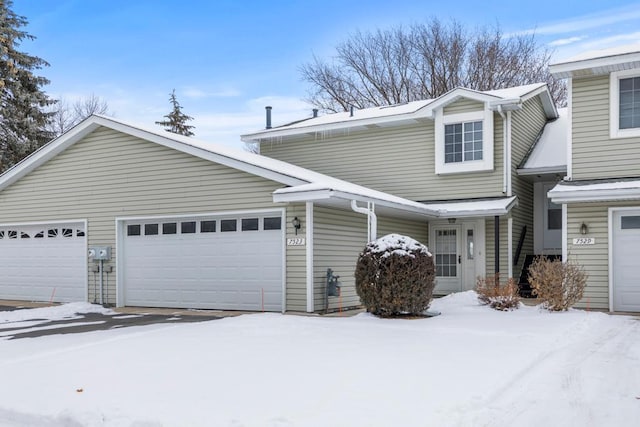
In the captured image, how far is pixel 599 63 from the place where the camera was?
12391 millimetres

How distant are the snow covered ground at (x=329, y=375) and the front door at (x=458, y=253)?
598 cm

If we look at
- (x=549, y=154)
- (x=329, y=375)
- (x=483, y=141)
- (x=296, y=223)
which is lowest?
(x=329, y=375)

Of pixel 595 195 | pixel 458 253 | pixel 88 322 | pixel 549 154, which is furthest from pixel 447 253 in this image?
pixel 88 322

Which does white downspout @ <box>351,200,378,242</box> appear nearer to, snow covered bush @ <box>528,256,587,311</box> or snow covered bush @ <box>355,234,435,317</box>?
snow covered bush @ <box>355,234,435,317</box>

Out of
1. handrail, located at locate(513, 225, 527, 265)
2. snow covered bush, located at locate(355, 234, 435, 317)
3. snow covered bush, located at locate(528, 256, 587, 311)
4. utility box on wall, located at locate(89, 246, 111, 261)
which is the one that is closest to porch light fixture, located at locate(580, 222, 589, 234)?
snow covered bush, located at locate(528, 256, 587, 311)

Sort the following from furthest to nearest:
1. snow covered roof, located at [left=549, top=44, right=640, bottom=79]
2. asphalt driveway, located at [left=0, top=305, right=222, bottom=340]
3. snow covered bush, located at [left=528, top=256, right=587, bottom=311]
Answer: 1. snow covered roof, located at [left=549, top=44, right=640, bottom=79]
2. snow covered bush, located at [left=528, top=256, right=587, bottom=311]
3. asphalt driveway, located at [left=0, top=305, right=222, bottom=340]

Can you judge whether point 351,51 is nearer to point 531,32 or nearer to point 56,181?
point 531,32

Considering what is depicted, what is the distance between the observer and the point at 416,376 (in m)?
6.11

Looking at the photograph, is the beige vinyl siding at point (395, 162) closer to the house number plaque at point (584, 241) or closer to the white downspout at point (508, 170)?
the white downspout at point (508, 170)

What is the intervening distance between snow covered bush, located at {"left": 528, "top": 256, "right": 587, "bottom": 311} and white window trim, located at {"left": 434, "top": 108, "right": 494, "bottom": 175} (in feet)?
14.4

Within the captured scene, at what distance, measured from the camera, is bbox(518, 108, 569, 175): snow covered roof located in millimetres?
15312

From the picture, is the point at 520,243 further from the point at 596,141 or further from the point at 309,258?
the point at 309,258

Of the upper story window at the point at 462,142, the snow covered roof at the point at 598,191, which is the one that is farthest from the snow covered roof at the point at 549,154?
the snow covered roof at the point at 598,191

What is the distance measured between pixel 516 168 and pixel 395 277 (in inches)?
261
